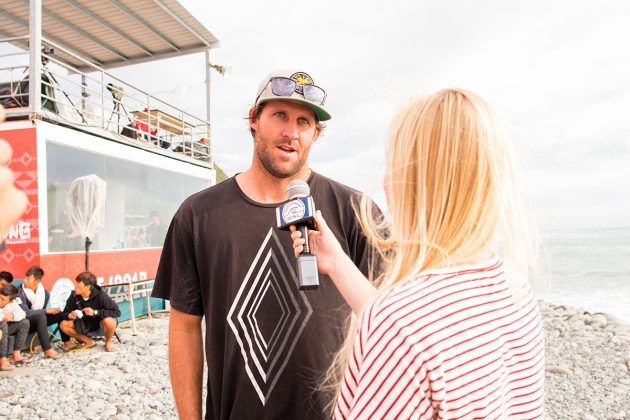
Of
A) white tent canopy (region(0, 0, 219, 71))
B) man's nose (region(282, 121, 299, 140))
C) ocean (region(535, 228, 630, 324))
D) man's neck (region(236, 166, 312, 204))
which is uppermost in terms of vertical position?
white tent canopy (region(0, 0, 219, 71))

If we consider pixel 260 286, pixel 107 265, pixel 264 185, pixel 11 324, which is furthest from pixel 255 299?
pixel 107 265

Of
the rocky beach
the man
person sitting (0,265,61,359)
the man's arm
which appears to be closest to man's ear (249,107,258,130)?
the man

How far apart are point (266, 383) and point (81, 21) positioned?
440 inches

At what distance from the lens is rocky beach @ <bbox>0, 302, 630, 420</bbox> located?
17.9ft

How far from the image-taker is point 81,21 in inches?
412

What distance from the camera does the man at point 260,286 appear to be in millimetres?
1818

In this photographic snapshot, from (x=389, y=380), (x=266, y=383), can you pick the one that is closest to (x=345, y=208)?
(x=266, y=383)

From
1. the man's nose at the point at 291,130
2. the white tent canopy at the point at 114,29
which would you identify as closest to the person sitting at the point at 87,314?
the white tent canopy at the point at 114,29

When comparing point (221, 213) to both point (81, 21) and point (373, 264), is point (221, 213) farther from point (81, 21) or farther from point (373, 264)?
point (81, 21)

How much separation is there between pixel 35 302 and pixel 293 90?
22.9 ft

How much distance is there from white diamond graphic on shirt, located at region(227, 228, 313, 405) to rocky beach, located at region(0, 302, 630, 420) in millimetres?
4249

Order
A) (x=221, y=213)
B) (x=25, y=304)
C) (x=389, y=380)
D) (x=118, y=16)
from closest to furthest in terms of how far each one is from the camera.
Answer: (x=389, y=380) < (x=221, y=213) < (x=25, y=304) < (x=118, y=16)

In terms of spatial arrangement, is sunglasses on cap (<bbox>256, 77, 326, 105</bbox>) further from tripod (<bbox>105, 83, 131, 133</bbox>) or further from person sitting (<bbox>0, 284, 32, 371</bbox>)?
tripod (<bbox>105, 83, 131, 133</bbox>)

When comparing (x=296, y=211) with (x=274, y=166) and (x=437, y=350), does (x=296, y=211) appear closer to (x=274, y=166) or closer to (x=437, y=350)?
(x=274, y=166)
